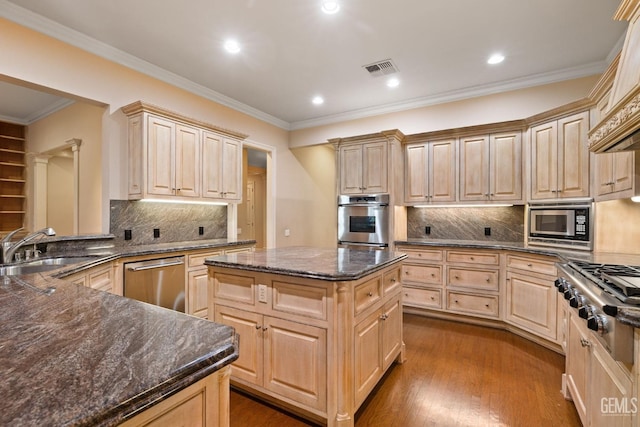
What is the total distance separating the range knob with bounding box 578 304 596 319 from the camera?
1.28m

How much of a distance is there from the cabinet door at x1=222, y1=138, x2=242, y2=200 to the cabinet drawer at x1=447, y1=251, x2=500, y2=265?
116 inches

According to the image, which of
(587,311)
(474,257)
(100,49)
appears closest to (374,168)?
(474,257)

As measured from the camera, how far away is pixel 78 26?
2.66 m

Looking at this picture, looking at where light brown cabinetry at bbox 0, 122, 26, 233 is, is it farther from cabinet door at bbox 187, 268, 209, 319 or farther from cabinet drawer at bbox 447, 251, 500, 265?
cabinet drawer at bbox 447, 251, 500, 265

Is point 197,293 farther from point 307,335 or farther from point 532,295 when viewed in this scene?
point 532,295

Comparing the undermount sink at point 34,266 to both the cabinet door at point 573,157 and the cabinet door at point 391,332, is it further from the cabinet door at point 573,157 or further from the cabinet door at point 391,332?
the cabinet door at point 573,157

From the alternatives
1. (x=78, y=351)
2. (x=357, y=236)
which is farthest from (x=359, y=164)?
(x=78, y=351)

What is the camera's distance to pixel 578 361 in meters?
1.76

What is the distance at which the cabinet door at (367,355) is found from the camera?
1.80 metres

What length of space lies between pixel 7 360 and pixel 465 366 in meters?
2.88

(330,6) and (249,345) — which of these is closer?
(249,345)

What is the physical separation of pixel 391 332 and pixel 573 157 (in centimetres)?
250

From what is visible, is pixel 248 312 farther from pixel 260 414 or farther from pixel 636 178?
pixel 636 178

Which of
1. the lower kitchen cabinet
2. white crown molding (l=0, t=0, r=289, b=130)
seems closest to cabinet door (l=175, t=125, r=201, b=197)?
white crown molding (l=0, t=0, r=289, b=130)
